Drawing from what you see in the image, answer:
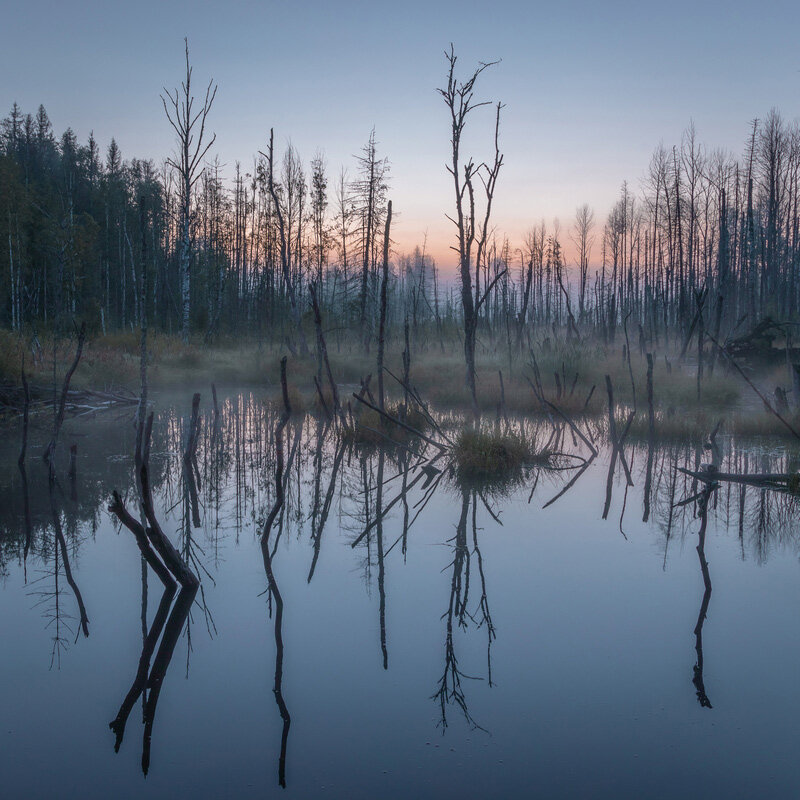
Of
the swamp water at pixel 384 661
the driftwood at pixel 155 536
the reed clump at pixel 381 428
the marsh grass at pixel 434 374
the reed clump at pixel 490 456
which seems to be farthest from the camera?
the marsh grass at pixel 434 374

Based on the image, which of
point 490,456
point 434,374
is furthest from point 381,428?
point 434,374

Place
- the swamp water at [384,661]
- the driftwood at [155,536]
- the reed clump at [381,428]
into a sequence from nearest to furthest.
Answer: the swamp water at [384,661] → the driftwood at [155,536] → the reed clump at [381,428]

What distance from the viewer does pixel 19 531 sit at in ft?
19.7

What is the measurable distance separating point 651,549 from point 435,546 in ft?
6.04

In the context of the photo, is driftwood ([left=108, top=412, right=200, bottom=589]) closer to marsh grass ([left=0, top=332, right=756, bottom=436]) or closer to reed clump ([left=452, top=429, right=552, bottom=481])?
reed clump ([left=452, top=429, right=552, bottom=481])

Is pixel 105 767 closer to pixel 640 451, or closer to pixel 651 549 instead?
pixel 651 549

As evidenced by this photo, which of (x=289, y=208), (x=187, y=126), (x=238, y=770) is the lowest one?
(x=238, y=770)

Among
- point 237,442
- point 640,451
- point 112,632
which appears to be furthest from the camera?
point 237,442

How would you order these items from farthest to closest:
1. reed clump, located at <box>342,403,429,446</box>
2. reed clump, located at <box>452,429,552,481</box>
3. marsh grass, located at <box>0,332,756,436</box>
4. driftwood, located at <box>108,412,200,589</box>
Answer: marsh grass, located at <box>0,332,756,436</box> → reed clump, located at <box>342,403,429,446</box> → reed clump, located at <box>452,429,552,481</box> → driftwood, located at <box>108,412,200,589</box>

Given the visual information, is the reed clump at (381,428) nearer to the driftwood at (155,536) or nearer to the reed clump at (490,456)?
the reed clump at (490,456)

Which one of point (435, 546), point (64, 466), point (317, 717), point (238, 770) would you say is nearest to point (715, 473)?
point (435, 546)

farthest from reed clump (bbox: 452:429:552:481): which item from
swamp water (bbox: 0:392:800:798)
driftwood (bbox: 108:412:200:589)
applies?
driftwood (bbox: 108:412:200:589)

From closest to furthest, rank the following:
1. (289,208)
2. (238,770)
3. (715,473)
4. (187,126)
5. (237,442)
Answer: (238,770) < (715,473) < (237,442) < (187,126) < (289,208)

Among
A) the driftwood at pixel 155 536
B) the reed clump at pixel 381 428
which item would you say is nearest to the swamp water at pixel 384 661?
the driftwood at pixel 155 536
